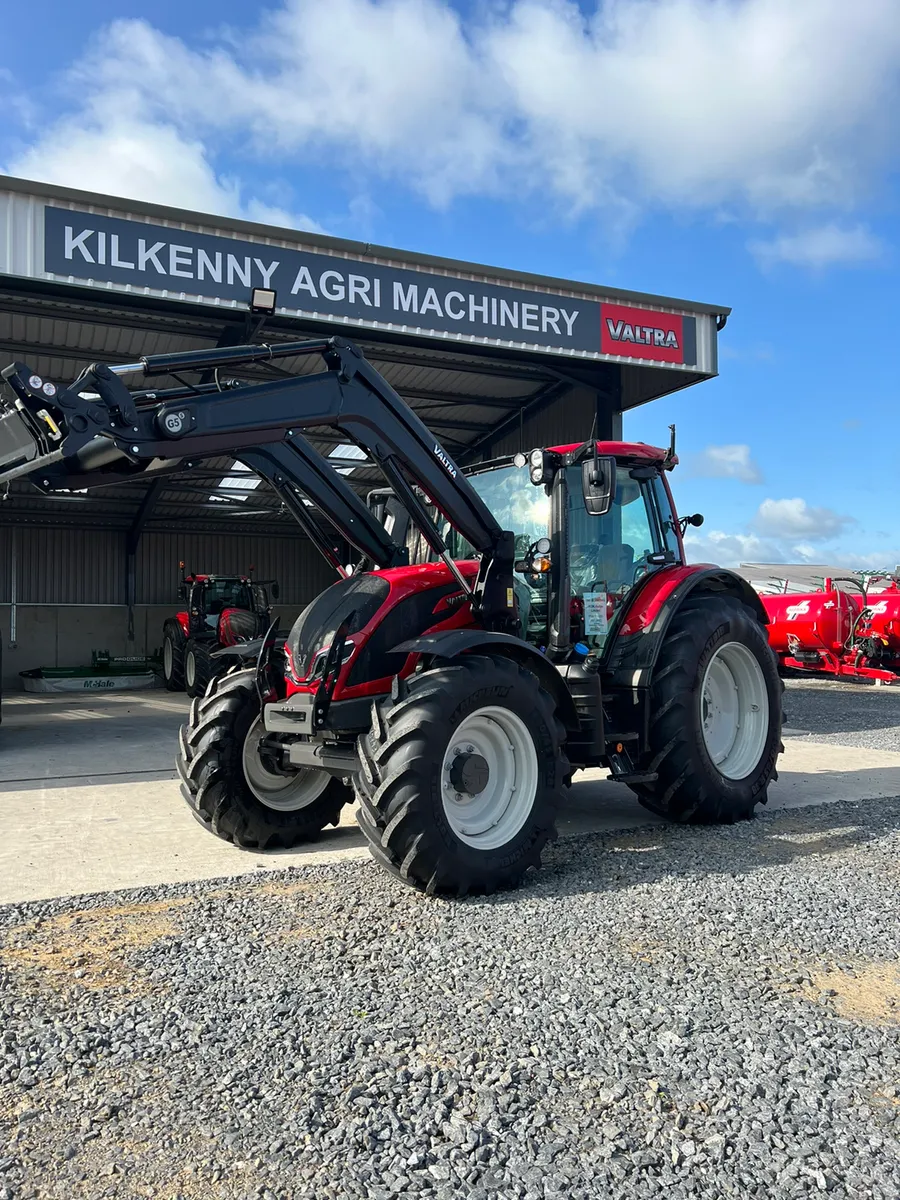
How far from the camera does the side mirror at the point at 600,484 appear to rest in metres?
5.59

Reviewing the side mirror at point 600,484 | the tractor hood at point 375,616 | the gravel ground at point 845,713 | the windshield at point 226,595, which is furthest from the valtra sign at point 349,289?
the windshield at point 226,595

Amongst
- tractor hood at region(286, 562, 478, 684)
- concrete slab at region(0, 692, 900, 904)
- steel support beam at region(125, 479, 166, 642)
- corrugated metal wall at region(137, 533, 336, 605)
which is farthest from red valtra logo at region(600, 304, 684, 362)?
steel support beam at region(125, 479, 166, 642)

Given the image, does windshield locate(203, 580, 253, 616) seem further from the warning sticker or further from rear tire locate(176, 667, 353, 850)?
the warning sticker

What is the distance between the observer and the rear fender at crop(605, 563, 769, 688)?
605 cm

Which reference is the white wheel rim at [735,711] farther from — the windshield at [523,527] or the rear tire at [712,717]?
the windshield at [523,527]

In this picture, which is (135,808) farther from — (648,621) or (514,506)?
(648,621)

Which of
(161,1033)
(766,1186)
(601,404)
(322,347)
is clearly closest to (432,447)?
(322,347)

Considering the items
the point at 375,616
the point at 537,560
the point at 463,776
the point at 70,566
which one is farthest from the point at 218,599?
the point at 463,776

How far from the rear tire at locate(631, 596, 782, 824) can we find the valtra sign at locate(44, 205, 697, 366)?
615 cm

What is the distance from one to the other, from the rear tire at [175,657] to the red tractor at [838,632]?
12223mm

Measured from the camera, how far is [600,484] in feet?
18.4

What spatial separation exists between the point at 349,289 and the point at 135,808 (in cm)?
652

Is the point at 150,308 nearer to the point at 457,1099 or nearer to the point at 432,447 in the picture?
the point at 432,447

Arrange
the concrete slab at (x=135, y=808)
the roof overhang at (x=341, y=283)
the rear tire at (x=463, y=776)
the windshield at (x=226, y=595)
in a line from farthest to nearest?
the windshield at (x=226, y=595)
the roof overhang at (x=341, y=283)
the concrete slab at (x=135, y=808)
the rear tire at (x=463, y=776)
